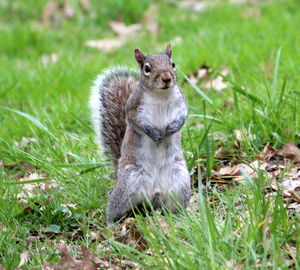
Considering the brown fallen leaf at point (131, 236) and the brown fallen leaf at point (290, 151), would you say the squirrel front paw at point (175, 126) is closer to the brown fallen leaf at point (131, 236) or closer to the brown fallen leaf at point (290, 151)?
the brown fallen leaf at point (131, 236)

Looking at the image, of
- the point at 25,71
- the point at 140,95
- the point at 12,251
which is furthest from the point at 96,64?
the point at 12,251

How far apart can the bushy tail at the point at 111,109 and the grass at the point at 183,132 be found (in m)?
0.13

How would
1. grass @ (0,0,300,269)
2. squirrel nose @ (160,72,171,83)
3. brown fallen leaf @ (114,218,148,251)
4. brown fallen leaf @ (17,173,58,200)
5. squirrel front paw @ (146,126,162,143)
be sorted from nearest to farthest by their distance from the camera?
1. grass @ (0,0,300,269)
2. brown fallen leaf @ (114,218,148,251)
3. squirrel nose @ (160,72,171,83)
4. squirrel front paw @ (146,126,162,143)
5. brown fallen leaf @ (17,173,58,200)

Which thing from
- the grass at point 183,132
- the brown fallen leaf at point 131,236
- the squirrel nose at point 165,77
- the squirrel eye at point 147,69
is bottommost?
the brown fallen leaf at point 131,236

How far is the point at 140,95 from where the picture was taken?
2.96 m

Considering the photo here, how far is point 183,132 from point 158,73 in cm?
108

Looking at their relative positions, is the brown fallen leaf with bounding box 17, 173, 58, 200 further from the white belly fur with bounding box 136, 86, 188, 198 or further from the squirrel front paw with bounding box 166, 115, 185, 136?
the squirrel front paw with bounding box 166, 115, 185, 136

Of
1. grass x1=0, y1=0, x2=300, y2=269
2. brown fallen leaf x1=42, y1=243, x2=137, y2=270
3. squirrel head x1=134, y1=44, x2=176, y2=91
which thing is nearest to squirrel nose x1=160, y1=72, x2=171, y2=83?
squirrel head x1=134, y1=44, x2=176, y2=91

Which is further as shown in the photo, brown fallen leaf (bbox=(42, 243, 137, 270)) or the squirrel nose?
the squirrel nose

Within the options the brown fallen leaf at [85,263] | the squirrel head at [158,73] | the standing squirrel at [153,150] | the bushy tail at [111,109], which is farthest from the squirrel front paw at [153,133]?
the brown fallen leaf at [85,263]

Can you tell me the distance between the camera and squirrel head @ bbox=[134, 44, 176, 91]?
2803 mm

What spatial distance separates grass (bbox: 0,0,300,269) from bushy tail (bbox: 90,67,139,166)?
131mm

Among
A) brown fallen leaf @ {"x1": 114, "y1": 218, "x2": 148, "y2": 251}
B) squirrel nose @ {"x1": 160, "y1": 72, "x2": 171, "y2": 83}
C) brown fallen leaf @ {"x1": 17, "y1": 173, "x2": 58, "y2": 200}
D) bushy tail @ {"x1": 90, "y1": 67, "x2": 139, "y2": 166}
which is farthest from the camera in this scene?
bushy tail @ {"x1": 90, "y1": 67, "x2": 139, "y2": 166}

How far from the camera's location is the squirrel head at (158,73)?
2.80 meters
